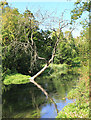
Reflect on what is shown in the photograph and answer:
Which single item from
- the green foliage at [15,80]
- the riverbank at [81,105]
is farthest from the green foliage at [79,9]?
the green foliage at [15,80]

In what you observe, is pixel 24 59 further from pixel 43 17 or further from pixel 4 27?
pixel 43 17

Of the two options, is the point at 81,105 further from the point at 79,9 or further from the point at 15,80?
the point at 15,80

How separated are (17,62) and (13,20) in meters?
3.92

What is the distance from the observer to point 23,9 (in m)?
13.5

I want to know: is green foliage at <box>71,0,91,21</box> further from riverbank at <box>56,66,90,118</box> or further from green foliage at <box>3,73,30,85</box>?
green foliage at <box>3,73,30,85</box>

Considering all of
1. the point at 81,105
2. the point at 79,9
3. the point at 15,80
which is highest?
the point at 79,9

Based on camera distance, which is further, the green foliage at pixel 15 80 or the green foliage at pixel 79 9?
the green foliage at pixel 15 80

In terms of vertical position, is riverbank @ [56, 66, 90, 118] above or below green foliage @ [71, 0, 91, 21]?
below

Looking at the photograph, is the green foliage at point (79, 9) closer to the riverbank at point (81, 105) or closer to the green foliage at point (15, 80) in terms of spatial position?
the riverbank at point (81, 105)

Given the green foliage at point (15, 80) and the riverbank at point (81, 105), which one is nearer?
the riverbank at point (81, 105)

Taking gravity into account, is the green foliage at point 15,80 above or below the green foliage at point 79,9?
below

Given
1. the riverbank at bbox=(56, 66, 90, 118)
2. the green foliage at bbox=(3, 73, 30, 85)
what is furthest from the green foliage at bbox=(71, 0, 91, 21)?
the green foliage at bbox=(3, 73, 30, 85)

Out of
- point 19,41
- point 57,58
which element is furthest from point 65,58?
point 19,41

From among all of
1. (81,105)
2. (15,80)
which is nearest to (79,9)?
(81,105)
